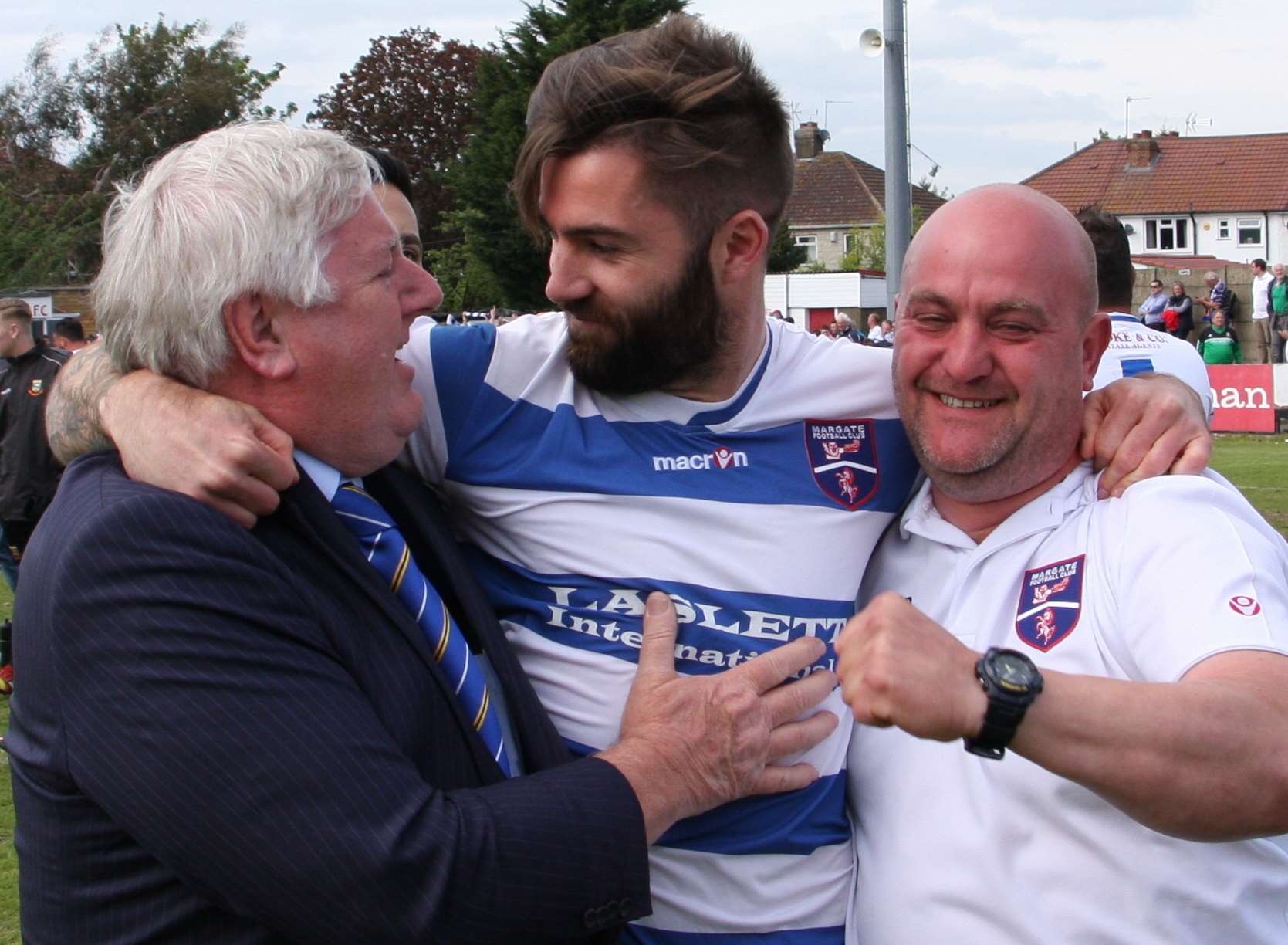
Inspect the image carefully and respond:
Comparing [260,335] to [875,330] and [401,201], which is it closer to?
[401,201]

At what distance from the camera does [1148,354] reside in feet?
21.3

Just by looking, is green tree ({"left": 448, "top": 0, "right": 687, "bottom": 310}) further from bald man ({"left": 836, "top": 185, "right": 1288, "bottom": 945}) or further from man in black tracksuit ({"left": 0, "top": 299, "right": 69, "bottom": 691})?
bald man ({"left": 836, "top": 185, "right": 1288, "bottom": 945})

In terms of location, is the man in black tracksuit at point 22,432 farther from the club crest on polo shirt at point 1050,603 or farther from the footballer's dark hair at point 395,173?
the club crest on polo shirt at point 1050,603

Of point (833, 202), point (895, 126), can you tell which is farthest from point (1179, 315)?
point (833, 202)

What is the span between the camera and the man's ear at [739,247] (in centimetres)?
290

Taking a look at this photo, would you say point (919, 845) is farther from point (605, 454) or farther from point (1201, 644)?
point (605, 454)

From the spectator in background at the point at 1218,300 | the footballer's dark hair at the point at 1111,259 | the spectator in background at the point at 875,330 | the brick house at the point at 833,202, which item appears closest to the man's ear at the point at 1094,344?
the footballer's dark hair at the point at 1111,259

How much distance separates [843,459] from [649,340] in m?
0.50

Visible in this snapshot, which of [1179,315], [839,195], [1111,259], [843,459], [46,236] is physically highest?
[839,195]

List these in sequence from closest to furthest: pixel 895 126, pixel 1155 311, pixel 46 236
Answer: pixel 895 126 → pixel 1155 311 → pixel 46 236

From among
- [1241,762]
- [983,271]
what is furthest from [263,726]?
[983,271]

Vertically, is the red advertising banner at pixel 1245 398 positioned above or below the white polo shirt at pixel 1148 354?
below

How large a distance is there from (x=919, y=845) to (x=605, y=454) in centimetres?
98

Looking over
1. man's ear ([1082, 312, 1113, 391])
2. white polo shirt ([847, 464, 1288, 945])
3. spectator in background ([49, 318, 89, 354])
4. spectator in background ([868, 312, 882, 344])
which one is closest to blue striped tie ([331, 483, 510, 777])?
white polo shirt ([847, 464, 1288, 945])
